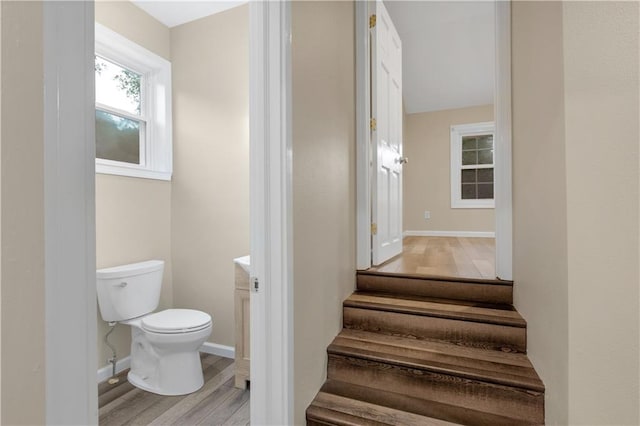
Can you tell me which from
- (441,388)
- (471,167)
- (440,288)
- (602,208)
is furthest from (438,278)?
(471,167)

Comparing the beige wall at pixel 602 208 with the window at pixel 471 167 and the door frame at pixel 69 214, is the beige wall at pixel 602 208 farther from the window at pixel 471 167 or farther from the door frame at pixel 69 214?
the window at pixel 471 167

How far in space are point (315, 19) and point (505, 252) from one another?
157cm

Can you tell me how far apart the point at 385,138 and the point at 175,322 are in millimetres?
1889

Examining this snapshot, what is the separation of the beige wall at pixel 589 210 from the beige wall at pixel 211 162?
6.03 ft

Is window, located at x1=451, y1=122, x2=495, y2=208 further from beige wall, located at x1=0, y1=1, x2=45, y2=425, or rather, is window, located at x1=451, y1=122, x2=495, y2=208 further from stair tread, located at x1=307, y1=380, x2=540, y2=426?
beige wall, located at x1=0, y1=1, x2=45, y2=425

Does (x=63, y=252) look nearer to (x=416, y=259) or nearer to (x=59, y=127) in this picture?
(x=59, y=127)

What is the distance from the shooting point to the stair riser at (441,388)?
1299 mm

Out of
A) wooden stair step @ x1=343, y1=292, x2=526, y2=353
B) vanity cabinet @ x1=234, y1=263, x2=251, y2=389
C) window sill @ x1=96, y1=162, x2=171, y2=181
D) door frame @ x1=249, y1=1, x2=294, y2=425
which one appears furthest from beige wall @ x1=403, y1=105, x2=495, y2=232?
door frame @ x1=249, y1=1, x2=294, y2=425

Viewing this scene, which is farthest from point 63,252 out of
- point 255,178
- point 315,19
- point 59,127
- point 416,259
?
point 416,259

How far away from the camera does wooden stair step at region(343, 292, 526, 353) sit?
61.4 inches

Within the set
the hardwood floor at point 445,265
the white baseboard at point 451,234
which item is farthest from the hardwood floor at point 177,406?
the white baseboard at point 451,234

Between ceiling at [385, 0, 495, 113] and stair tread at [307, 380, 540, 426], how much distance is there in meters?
3.13

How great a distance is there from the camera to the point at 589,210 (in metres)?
0.94

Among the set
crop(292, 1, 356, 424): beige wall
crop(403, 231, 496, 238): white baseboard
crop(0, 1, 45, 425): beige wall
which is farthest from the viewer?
crop(403, 231, 496, 238): white baseboard
